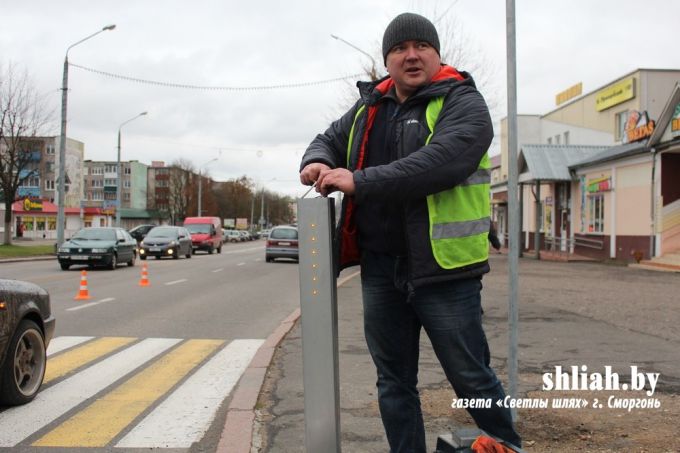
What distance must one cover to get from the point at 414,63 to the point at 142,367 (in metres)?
5.07

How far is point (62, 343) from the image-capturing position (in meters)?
7.90

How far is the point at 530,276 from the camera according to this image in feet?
62.3

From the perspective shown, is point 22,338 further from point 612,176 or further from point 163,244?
point 612,176

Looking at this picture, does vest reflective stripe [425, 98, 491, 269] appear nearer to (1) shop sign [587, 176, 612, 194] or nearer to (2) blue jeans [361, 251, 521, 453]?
(2) blue jeans [361, 251, 521, 453]

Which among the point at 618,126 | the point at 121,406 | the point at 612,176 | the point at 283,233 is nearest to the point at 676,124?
the point at 612,176

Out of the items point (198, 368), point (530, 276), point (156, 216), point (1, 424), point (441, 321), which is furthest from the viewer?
point (156, 216)

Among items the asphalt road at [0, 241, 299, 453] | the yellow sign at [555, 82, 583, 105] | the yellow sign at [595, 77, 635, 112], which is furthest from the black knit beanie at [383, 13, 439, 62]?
the yellow sign at [555, 82, 583, 105]

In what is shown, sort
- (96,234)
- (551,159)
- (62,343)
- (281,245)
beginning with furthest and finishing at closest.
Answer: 1. (551,159)
2. (281,245)
3. (96,234)
4. (62,343)

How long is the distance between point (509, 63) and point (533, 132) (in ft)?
168

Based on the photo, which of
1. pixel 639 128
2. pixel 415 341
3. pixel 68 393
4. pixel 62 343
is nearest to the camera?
pixel 415 341

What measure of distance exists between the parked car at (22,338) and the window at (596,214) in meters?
27.1

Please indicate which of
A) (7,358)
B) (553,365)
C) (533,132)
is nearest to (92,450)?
(7,358)

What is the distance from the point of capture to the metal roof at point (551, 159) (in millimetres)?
30688

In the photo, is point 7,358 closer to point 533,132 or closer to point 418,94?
point 418,94
